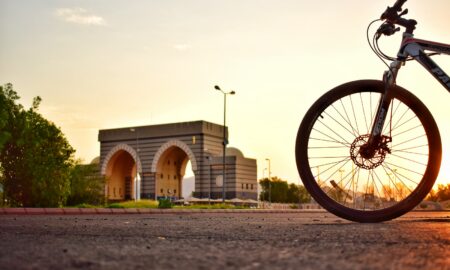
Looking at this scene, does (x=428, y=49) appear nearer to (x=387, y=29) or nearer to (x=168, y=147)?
(x=387, y=29)

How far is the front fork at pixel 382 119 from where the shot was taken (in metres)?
4.63

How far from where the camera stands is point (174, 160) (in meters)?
94.9

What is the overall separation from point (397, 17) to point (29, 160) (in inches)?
1030

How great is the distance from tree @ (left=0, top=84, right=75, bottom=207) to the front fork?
2555 centimetres

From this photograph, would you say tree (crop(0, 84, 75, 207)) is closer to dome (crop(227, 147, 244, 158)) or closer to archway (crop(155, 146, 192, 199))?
archway (crop(155, 146, 192, 199))

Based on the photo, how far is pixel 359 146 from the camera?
469 centimetres

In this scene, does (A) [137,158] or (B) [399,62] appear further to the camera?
(A) [137,158]

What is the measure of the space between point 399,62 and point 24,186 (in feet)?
88.3

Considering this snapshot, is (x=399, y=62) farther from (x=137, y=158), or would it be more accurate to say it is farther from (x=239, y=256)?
(x=137, y=158)

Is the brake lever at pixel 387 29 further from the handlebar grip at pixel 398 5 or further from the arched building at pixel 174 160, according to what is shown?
the arched building at pixel 174 160

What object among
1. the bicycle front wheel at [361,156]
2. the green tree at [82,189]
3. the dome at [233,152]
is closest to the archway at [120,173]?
the dome at [233,152]

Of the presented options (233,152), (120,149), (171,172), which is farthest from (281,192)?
(120,149)

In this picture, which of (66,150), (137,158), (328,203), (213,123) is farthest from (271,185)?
(328,203)

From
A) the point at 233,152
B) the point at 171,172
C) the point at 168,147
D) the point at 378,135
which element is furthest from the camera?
the point at 171,172
